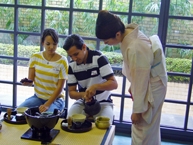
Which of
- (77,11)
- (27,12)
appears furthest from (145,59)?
(27,12)

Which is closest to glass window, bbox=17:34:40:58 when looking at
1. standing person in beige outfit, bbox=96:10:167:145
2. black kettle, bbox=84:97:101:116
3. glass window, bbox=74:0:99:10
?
glass window, bbox=74:0:99:10

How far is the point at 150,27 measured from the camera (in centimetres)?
296

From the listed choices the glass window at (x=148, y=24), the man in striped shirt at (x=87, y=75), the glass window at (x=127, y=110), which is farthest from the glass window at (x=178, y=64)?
the man in striped shirt at (x=87, y=75)

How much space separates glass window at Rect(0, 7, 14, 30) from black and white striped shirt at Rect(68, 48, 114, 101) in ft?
3.85

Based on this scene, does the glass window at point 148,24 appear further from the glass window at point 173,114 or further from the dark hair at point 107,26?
the dark hair at point 107,26

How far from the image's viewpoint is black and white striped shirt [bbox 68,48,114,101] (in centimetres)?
245

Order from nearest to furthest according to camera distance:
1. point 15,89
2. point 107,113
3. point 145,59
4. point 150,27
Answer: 1. point 145,59
2. point 107,113
3. point 150,27
4. point 15,89

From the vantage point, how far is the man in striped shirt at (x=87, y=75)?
2359 mm

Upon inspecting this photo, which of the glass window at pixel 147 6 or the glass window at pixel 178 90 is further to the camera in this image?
the glass window at pixel 178 90

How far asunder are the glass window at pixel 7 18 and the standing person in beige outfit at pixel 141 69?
1672 millimetres

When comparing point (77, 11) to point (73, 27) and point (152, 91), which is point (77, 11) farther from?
point (152, 91)

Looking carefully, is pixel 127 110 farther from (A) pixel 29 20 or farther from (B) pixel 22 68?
(A) pixel 29 20

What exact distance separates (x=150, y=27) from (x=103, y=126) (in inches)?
56.0

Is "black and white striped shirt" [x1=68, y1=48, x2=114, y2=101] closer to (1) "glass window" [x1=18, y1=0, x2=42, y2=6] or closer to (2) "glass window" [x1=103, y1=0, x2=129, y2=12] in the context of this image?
(2) "glass window" [x1=103, y1=0, x2=129, y2=12]
